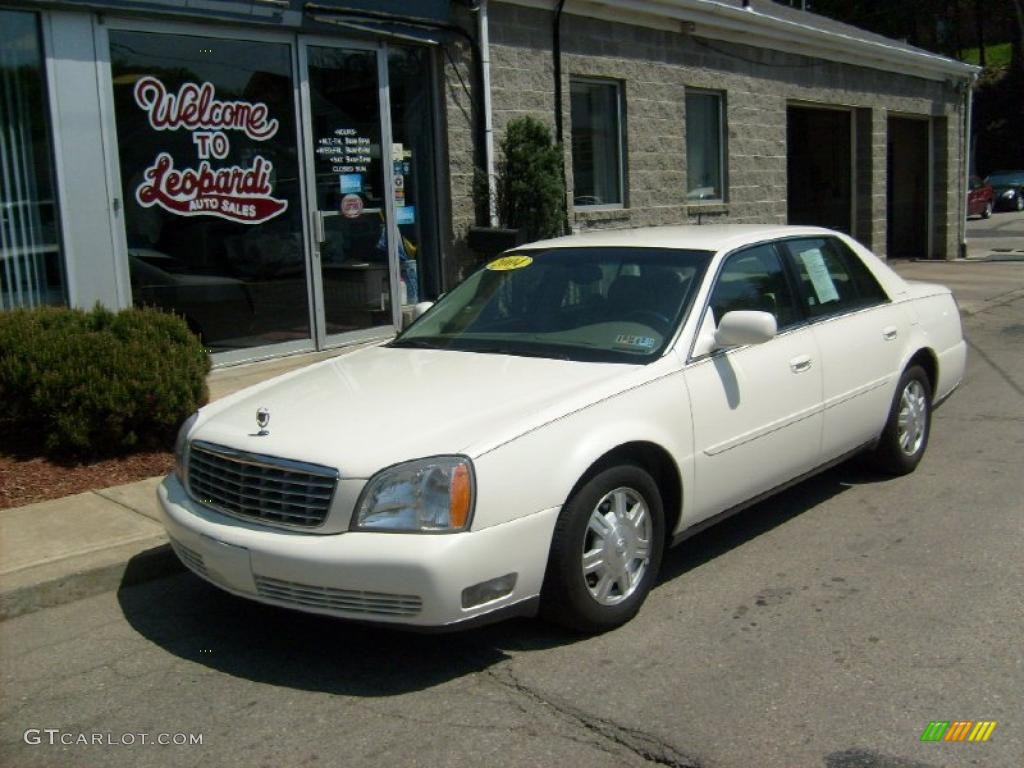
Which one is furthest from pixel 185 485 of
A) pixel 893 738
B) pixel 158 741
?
pixel 893 738

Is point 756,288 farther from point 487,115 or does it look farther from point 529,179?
point 487,115

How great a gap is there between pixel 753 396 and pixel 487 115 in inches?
275

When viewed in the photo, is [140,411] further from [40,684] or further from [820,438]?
[820,438]

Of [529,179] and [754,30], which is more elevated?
[754,30]

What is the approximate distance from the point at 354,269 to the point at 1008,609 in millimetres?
7251

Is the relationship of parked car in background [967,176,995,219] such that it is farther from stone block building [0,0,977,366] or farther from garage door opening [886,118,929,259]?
stone block building [0,0,977,366]

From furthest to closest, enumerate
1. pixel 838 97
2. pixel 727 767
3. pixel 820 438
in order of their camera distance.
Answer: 1. pixel 838 97
2. pixel 820 438
3. pixel 727 767

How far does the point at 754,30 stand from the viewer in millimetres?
15164

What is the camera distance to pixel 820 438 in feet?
18.3

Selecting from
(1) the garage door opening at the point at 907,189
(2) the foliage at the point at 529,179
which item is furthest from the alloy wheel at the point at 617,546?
(1) the garage door opening at the point at 907,189

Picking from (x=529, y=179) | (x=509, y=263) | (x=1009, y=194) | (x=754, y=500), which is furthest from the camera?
(x=1009, y=194)

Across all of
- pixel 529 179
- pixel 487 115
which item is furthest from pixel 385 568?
pixel 487 115

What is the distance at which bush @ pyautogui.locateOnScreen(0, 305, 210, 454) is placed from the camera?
6480mm

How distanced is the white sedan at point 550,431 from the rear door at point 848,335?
19 mm
